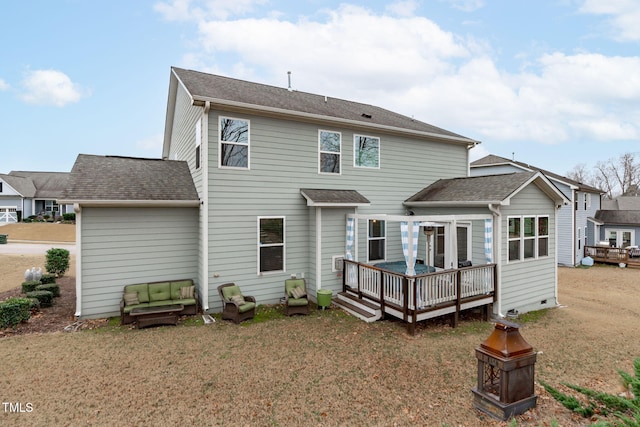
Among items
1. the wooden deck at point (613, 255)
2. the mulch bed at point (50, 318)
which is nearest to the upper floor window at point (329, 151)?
the mulch bed at point (50, 318)

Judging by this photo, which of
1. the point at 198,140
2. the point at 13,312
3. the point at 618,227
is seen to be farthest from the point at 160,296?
the point at 618,227

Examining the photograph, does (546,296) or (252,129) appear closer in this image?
(252,129)

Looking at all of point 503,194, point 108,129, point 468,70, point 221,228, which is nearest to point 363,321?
point 221,228

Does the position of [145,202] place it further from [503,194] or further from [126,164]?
[503,194]

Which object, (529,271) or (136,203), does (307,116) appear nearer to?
(136,203)

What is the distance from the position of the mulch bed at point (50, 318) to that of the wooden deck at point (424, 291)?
7.54m

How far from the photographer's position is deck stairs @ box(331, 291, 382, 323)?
8.35m

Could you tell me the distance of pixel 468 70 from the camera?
60.3 feet

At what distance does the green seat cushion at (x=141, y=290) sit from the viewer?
8.32m

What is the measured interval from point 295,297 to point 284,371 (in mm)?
3448

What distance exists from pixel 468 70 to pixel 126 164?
18760 millimetres

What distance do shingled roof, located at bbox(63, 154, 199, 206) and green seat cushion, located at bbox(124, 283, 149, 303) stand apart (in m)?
2.37

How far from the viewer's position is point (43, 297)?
916cm

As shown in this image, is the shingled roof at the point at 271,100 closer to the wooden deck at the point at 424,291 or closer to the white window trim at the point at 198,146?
the white window trim at the point at 198,146
